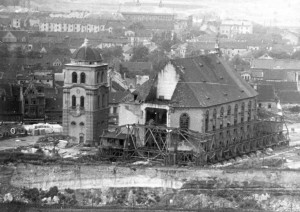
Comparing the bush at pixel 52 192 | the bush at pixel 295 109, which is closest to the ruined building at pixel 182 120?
the bush at pixel 52 192

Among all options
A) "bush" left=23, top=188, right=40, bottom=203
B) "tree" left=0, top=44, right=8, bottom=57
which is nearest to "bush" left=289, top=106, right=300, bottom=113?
"tree" left=0, top=44, right=8, bottom=57

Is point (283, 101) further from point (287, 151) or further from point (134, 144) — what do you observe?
point (134, 144)

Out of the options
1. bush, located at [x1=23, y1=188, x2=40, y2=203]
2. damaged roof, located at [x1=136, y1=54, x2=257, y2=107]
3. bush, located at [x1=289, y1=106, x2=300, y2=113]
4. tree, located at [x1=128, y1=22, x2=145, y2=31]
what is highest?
tree, located at [x1=128, y1=22, x2=145, y2=31]

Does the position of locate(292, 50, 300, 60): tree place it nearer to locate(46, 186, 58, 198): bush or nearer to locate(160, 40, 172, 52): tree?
locate(160, 40, 172, 52): tree

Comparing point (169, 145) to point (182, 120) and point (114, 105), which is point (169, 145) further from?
point (114, 105)

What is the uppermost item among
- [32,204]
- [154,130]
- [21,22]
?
[21,22]

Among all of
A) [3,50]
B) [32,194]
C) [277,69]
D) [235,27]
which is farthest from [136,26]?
[32,194]

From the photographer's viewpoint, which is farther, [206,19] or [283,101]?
[206,19]

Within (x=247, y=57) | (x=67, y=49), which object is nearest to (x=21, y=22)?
(x=67, y=49)
